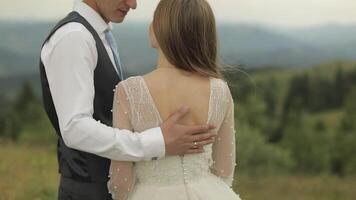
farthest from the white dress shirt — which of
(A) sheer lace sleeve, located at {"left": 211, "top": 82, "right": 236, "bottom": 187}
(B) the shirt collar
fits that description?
(A) sheer lace sleeve, located at {"left": 211, "top": 82, "right": 236, "bottom": 187}

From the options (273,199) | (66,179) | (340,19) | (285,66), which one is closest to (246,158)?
(273,199)

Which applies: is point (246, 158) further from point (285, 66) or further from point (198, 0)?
point (198, 0)

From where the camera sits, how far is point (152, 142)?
148 cm

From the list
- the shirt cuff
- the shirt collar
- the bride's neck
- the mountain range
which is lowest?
the mountain range

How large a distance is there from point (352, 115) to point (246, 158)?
770 mm

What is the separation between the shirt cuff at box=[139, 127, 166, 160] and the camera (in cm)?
148

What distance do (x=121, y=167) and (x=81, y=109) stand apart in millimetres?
203

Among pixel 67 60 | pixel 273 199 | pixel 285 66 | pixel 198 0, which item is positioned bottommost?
pixel 273 199

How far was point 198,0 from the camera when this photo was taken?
59.6 inches

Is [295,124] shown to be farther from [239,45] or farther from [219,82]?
[219,82]

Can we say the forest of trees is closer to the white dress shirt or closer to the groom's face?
the groom's face

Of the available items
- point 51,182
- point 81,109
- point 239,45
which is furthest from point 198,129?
point 239,45

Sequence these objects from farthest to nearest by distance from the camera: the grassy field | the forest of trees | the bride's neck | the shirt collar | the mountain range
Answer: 1. the forest of trees
2. the mountain range
3. the grassy field
4. the shirt collar
5. the bride's neck

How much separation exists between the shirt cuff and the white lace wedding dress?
47mm
